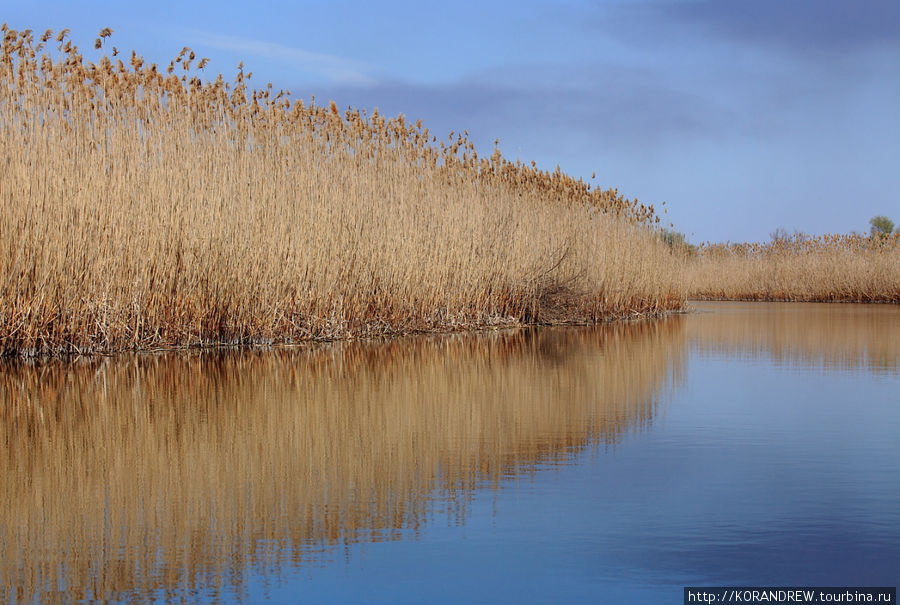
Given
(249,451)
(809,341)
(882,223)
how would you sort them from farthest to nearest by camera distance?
(882,223) < (809,341) < (249,451)

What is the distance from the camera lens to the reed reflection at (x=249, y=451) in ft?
7.82

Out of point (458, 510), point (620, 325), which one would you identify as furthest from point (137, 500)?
point (620, 325)

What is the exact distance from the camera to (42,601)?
203cm

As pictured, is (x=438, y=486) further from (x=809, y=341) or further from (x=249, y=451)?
(x=809, y=341)

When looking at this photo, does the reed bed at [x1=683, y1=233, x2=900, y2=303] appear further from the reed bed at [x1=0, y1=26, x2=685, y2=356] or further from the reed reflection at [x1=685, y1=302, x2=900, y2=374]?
the reed bed at [x1=0, y1=26, x2=685, y2=356]

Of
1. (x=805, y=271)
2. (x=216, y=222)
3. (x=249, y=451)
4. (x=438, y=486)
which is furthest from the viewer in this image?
(x=805, y=271)

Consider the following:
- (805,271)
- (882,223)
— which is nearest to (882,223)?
(882,223)

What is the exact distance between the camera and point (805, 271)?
2719 cm

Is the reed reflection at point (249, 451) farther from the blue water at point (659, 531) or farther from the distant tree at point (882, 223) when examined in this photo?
the distant tree at point (882, 223)

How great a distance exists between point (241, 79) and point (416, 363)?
4.24 meters

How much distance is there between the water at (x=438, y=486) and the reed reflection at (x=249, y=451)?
0.05ft

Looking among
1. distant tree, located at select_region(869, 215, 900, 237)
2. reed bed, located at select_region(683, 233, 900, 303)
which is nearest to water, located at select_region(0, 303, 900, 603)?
reed bed, located at select_region(683, 233, 900, 303)

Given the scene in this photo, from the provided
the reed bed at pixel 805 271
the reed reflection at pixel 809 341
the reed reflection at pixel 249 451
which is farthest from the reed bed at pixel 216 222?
the reed bed at pixel 805 271

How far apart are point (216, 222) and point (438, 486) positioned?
236 inches
